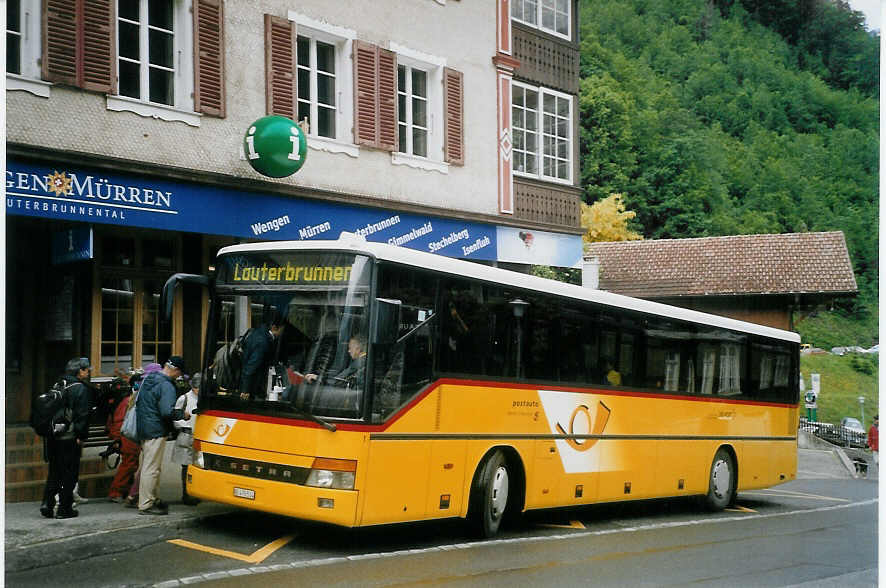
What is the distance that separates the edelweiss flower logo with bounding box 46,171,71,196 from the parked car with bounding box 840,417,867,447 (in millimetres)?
9262

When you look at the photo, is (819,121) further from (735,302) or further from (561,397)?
(735,302)

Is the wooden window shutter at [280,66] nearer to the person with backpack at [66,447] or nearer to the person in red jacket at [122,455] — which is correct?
the person in red jacket at [122,455]

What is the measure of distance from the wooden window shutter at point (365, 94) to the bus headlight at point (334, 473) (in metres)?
8.10

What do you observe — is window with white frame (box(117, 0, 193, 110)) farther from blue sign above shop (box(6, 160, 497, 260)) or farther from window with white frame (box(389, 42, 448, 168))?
window with white frame (box(389, 42, 448, 168))

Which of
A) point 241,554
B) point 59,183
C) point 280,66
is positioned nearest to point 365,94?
point 280,66

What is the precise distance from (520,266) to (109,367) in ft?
27.9

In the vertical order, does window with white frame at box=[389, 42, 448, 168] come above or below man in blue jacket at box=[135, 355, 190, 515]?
above

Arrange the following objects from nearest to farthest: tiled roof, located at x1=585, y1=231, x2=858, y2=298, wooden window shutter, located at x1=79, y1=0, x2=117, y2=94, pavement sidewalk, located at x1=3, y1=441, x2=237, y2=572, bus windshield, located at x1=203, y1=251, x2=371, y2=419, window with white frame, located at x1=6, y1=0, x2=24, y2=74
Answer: pavement sidewalk, located at x1=3, y1=441, x2=237, y2=572, bus windshield, located at x1=203, y1=251, x2=371, y2=419, window with white frame, located at x1=6, y1=0, x2=24, y2=74, wooden window shutter, located at x1=79, y1=0, x2=117, y2=94, tiled roof, located at x1=585, y1=231, x2=858, y2=298

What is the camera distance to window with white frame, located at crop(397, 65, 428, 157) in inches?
688

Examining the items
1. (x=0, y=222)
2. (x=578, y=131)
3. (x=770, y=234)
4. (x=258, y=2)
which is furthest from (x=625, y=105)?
(x=0, y=222)

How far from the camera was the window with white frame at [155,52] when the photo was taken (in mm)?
13391

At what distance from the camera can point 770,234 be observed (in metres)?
14.5

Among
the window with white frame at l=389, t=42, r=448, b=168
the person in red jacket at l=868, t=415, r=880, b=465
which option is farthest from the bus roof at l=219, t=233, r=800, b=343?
the window with white frame at l=389, t=42, r=448, b=168

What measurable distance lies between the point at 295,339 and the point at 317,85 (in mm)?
7531
